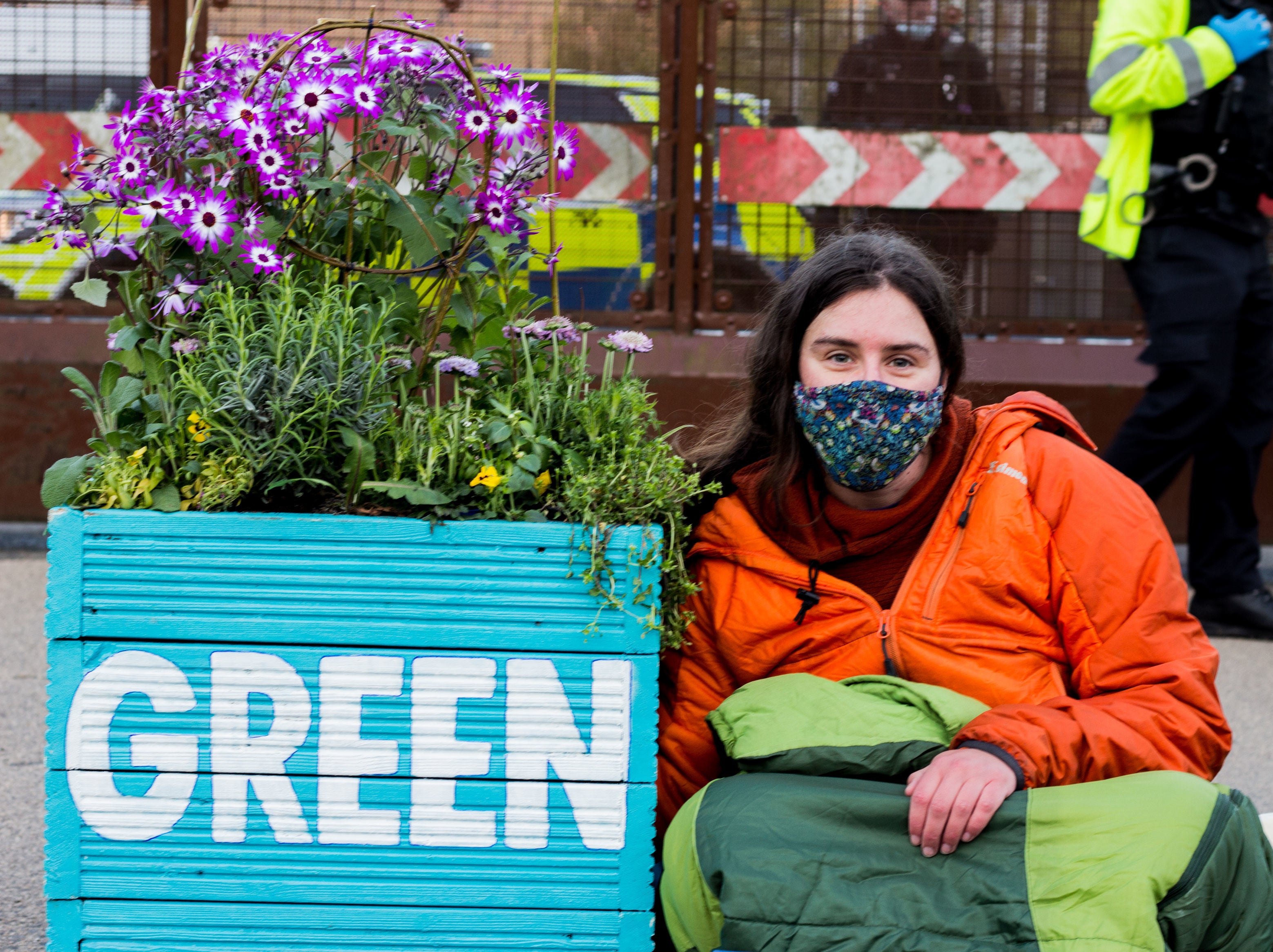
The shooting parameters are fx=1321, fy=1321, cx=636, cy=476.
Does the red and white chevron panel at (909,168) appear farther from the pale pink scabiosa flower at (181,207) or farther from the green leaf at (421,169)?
the pale pink scabiosa flower at (181,207)

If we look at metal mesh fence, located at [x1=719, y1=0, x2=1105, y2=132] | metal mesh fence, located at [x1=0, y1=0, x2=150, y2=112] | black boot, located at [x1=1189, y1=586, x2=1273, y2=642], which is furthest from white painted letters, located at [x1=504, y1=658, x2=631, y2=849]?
metal mesh fence, located at [x1=0, y1=0, x2=150, y2=112]

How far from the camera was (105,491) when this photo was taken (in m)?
1.77

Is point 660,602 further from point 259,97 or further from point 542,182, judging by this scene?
point 542,182

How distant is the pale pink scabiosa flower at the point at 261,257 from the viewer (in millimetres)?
1868

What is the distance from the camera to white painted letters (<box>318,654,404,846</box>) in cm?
176

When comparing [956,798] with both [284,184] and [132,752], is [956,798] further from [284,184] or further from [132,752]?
[284,184]

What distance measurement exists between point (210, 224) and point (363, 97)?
0.91ft

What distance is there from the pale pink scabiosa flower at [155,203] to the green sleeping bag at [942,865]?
1.10m

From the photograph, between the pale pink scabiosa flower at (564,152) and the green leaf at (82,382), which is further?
the pale pink scabiosa flower at (564,152)

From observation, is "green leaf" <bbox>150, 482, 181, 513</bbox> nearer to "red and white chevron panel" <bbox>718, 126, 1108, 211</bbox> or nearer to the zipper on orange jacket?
the zipper on orange jacket

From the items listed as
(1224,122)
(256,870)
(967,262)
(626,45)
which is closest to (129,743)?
(256,870)

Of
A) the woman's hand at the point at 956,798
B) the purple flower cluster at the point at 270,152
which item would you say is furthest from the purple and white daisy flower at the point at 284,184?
the woman's hand at the point at 956,798

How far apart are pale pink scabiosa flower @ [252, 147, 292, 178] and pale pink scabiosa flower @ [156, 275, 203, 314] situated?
0.20 m

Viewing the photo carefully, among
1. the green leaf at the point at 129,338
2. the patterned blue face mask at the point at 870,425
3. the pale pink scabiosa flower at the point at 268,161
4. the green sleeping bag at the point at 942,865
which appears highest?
the pale pink scabiosa flower at the point at 268,161
